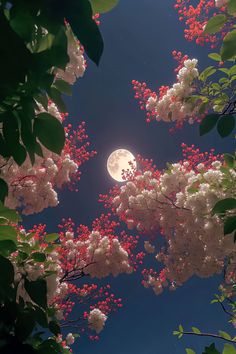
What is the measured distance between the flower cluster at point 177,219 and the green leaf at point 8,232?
24.5 feet

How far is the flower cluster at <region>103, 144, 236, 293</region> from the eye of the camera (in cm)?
952

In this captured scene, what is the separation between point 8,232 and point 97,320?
11.0m

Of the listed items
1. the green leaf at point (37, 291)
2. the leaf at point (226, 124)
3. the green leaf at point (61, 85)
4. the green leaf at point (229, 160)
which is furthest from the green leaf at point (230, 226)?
the green leaf at point (229, 160)

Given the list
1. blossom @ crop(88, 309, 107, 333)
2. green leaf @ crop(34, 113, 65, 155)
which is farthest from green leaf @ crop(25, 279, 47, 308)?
blossom @ crop(88, 309, 107, 333)

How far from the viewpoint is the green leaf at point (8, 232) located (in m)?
1.90

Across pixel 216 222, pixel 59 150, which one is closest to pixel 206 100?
pixel 59 150

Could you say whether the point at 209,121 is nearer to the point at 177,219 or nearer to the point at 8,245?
the point at 8,245

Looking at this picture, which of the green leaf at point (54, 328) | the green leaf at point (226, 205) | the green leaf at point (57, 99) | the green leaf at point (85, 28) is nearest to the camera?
the green leaf at point (85, 28)

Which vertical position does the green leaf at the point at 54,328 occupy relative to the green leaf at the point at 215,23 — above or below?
below

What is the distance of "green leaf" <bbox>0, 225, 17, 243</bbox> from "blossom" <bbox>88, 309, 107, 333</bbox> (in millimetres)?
10988

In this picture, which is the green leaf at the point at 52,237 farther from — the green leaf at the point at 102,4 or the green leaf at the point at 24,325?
the green leaf at the point at 102,4

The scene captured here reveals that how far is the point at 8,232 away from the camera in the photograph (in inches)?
75.2

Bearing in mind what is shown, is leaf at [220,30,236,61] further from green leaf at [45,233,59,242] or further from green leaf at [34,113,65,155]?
green leaf at [45,233,59,242]

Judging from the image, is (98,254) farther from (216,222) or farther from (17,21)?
(17,21)
